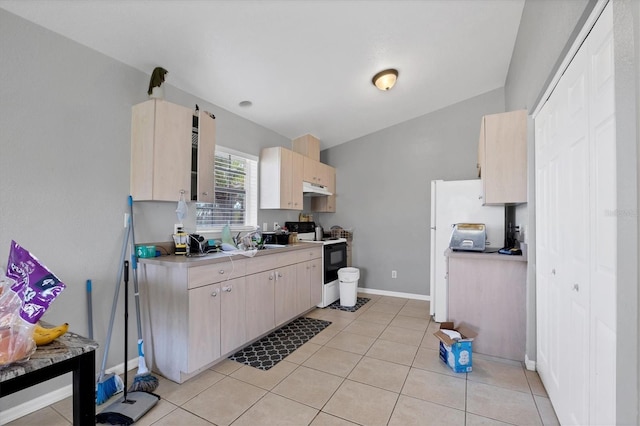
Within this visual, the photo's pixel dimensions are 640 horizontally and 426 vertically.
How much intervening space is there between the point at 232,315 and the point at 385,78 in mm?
2879

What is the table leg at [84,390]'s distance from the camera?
98 cm

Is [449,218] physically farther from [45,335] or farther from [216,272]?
[45,335]

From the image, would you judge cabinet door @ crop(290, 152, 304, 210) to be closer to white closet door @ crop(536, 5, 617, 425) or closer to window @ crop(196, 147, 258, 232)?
window @ crop(196, 147, 258, 232)

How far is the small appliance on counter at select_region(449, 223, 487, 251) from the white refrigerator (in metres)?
0.48

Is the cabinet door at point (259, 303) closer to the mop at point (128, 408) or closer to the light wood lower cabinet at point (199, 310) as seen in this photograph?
the light wood lower cabinet at point (199, 310)

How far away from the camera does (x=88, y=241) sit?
2.11 meters

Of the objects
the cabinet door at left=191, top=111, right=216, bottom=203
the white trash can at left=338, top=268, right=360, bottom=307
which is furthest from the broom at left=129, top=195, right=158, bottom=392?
the white trash can at left=338, top=268, right=360, bottom=307

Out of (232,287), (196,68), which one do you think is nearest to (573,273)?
(232,287)

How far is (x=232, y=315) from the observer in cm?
251

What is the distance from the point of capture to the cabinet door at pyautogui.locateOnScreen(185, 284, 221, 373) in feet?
7.08

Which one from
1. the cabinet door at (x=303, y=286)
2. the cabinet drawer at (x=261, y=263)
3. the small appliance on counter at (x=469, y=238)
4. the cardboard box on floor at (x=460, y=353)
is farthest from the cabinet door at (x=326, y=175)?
the cardboard box on floor at (x=460, y=353)

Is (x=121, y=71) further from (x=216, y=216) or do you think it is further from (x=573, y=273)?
(x=573, y=273)

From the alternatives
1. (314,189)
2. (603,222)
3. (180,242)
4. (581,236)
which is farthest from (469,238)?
(180,242)

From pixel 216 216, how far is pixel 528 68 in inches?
130
